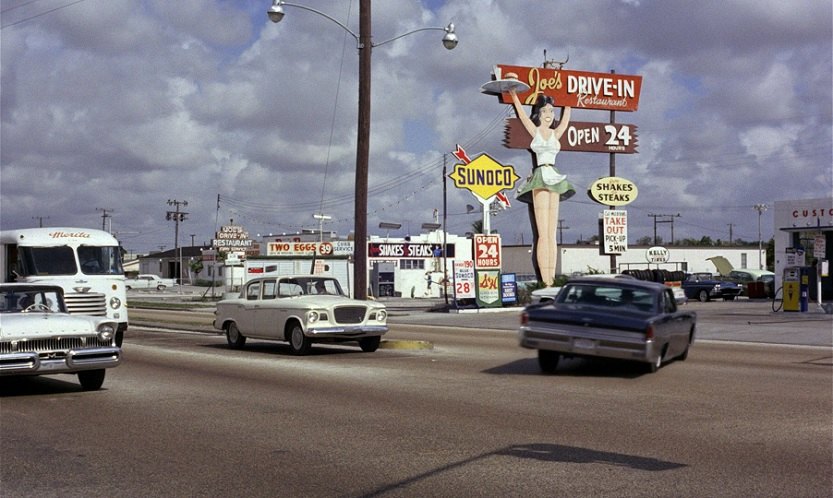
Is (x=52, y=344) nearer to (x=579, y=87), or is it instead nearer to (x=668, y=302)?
(x=668, y=302)

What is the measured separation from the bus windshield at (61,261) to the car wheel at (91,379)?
338 inches

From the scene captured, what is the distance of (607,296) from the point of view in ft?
48.9

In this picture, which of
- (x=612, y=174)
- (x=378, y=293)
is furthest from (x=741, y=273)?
(x=378, y=293)

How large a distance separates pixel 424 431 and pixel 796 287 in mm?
26467

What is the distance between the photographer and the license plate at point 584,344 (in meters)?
13.9

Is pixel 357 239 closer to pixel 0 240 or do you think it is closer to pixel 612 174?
pixel 0 240

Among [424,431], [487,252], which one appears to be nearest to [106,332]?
[424,431]

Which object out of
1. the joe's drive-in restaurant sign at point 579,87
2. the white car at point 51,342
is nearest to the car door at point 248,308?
the white car at point 51,342

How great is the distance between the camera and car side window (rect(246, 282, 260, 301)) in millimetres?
20286

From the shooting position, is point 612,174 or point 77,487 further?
point 612,174

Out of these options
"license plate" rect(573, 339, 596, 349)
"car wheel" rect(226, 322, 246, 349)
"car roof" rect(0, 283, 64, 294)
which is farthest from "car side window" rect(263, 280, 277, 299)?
"license plate" rect(573, 339, 596, 349)

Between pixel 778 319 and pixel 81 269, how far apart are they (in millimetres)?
21585

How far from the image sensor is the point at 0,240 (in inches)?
845

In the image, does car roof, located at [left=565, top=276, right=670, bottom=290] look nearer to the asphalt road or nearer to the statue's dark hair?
the asphalt road
